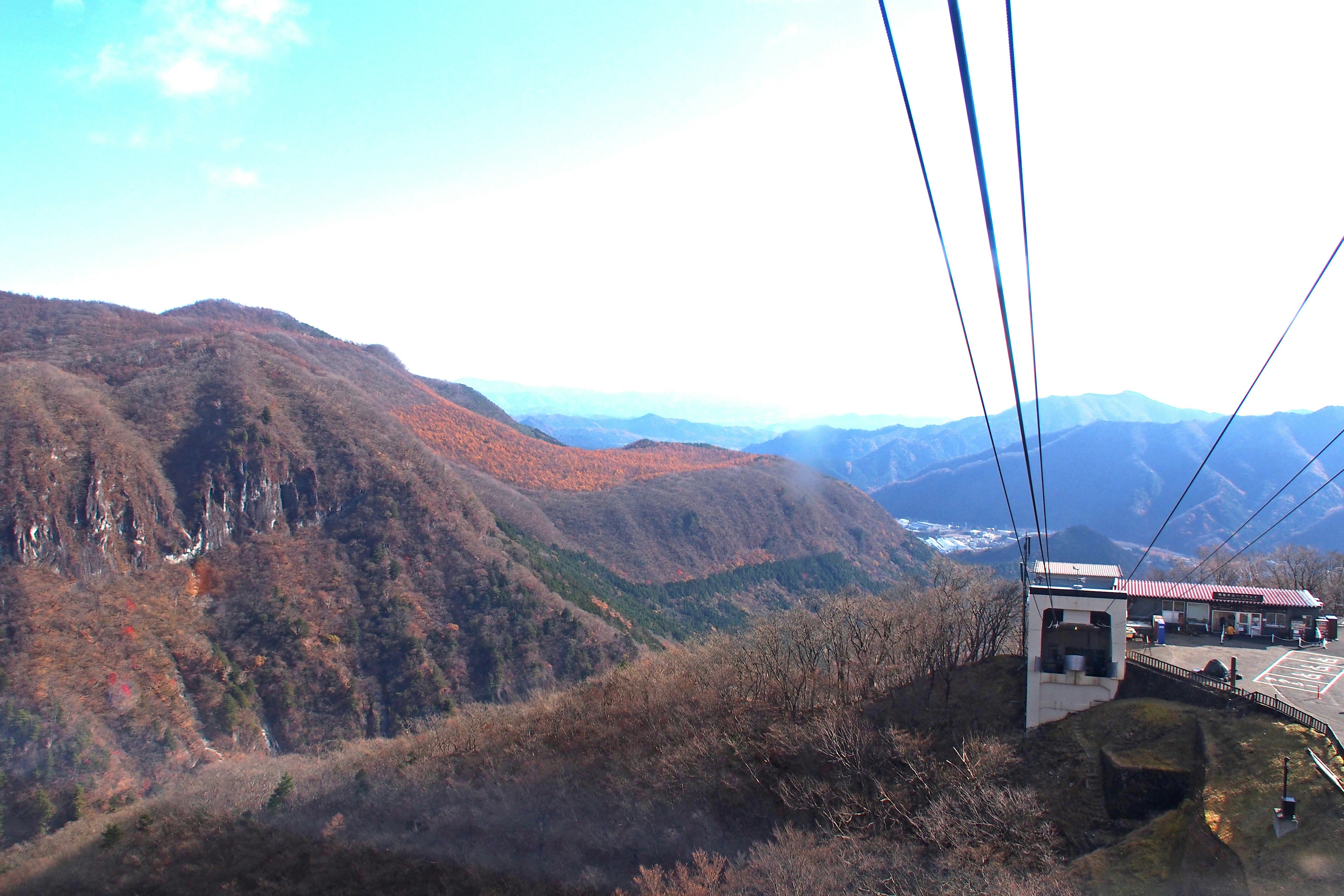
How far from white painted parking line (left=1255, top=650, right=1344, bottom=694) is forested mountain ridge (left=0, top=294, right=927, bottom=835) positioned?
6305 cm

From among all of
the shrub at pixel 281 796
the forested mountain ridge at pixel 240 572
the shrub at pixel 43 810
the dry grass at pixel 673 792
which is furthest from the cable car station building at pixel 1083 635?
the shrub at pixel 43 810

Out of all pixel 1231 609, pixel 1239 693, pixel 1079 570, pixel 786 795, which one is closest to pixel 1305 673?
pixel 1239 693

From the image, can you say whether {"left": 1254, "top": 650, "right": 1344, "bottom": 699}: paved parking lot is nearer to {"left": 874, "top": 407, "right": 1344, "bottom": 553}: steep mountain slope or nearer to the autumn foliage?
the autumn foliage

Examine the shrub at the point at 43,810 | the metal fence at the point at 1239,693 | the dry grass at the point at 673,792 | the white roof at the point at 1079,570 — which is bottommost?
the shrub at the point at 43,810

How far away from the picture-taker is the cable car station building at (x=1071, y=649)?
26.2m

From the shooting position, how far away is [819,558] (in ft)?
493

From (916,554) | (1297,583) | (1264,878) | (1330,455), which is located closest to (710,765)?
(1264,878)

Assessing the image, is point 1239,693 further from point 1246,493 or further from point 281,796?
point 1246,493

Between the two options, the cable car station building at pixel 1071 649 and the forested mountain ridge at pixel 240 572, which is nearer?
the cable car station building at pixel 1071 649

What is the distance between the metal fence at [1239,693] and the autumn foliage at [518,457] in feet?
434

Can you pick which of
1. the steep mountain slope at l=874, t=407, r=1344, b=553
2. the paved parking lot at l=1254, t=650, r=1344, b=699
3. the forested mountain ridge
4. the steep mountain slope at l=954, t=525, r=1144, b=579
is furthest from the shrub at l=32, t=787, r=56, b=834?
the steep mountain slope at l=874, t=407, r=1344, b=553

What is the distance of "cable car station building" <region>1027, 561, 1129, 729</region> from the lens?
26250 mm

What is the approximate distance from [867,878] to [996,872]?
11.3 ft

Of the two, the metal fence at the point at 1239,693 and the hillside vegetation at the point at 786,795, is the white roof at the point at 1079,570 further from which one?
the metal fence at the point at 1239,693
